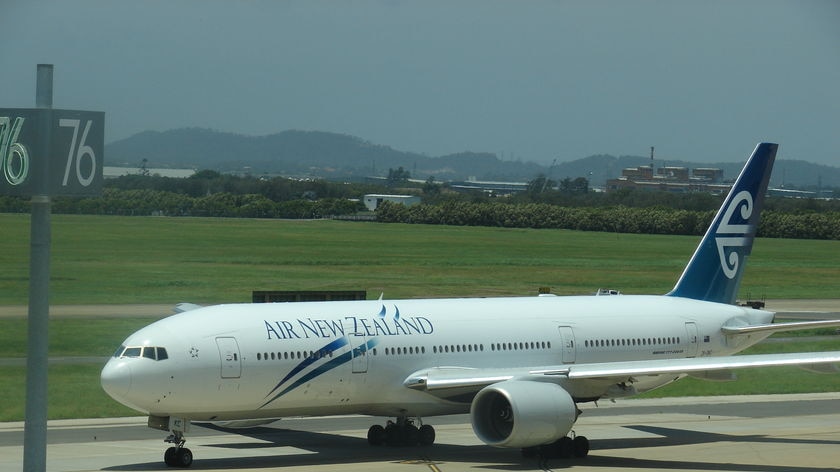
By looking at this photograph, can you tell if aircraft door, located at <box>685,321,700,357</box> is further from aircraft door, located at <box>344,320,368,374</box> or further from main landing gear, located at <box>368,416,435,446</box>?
aircraft door, located at <box>344,320,368,374</box>

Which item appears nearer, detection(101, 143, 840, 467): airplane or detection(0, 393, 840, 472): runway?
detection(101, 143, 840, 467): airplane

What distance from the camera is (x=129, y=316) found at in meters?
62.6

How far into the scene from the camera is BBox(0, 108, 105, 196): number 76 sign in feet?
50.2

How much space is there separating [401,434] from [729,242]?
12.8 meters

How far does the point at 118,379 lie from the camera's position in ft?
89.6

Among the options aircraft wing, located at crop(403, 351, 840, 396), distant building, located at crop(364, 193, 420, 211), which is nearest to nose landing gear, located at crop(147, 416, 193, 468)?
aircraft wing, located at crop(403, 351, 840, 396)

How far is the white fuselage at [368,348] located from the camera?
2792 centimetres

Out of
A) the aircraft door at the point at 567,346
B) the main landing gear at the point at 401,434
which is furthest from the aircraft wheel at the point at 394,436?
the aircraft door at the point at 567,346

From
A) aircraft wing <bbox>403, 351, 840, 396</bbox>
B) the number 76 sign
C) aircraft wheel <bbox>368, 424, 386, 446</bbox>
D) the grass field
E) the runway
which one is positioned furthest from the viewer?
the grass field

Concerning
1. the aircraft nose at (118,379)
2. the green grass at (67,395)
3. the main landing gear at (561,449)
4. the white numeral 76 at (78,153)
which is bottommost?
the green grass at (67,395)

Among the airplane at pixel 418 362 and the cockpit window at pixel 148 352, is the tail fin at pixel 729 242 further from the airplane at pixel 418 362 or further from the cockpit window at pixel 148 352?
the cockpit window at pixel 148 352

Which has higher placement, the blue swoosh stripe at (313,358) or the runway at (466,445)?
the blue swoosh stripe at (313,358)

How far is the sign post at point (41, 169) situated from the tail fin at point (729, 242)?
1012 inches

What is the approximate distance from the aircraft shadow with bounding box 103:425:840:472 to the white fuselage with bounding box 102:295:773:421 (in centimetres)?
108
